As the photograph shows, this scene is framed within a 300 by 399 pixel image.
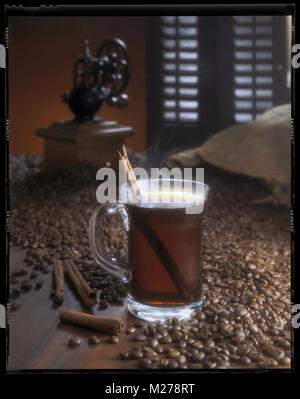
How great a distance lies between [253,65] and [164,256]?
2.29 metres

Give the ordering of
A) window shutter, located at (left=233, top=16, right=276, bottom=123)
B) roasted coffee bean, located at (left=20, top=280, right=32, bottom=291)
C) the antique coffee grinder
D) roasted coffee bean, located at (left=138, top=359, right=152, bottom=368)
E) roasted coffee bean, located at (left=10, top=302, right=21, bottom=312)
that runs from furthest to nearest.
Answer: window shutter, located at (left=233, top=16, right=276, bottom=123) → the antique coffee grinder → roasted coffee bean, located at (left=20, top=280, right=32, bottom=291) → roasted coffee bean, located at (left=10, top=302, right=21, bottom=312) → roasted coffee bean, located at (left=138, top=359, right=152, bottom=368)

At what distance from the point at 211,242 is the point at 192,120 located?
1878 millimetres

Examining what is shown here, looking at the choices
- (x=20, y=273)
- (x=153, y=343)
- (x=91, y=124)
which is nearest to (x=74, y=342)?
(x=153, y=343)

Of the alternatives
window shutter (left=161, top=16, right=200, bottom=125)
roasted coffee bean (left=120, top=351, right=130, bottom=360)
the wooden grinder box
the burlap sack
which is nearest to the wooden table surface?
roasted coffee bean (left=120, top=351, right=130, bottom=360)

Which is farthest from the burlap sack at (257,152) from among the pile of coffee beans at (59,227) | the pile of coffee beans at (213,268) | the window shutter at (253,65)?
the window shutter at (253,65)

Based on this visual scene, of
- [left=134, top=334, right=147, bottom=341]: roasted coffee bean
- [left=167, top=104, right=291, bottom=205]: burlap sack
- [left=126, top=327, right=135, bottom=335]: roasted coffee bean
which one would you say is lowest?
[left=134, top=334, right=147, bottom=341]: roasted coffee bean

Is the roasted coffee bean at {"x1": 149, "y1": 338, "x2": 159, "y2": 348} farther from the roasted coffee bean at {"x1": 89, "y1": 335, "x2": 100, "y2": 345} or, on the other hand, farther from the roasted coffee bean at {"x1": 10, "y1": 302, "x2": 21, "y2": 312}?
the roasted coffee bean at {"x1": 10, "y1": 302, "x2": 21, "y2": 312}

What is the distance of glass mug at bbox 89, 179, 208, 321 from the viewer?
103 cm

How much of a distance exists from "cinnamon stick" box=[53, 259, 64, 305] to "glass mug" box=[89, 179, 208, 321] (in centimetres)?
16

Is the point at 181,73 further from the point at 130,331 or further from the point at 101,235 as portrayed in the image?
the point at 130,331

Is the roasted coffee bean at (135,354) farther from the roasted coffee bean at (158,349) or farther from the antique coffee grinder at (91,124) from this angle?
the antique coffee grinder at (91,124)

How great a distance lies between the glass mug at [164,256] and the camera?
1.03m

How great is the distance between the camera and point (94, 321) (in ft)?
3.34
